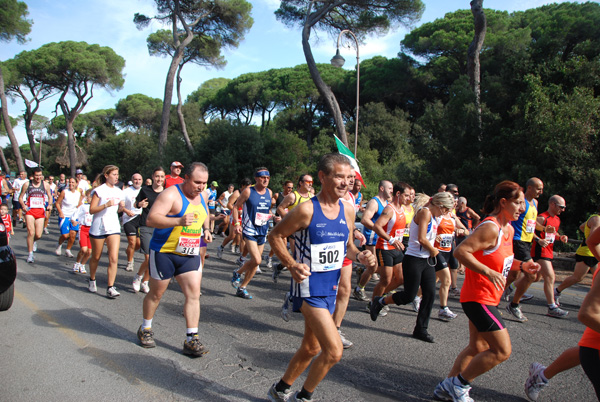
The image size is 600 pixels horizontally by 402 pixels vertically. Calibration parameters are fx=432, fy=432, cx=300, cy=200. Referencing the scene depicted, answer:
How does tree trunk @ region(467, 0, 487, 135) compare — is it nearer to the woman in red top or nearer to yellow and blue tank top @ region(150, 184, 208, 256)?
the woman in red top

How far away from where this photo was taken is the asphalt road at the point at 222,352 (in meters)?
3.51

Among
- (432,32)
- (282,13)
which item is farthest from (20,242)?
(432,32)

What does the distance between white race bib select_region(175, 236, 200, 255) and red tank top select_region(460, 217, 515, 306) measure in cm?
253

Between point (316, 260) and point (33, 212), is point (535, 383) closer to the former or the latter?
point (316, 260)

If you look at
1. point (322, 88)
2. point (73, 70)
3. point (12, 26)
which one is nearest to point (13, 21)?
point (12, 26)

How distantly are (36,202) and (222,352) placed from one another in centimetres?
713

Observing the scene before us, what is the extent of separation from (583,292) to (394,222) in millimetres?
4985

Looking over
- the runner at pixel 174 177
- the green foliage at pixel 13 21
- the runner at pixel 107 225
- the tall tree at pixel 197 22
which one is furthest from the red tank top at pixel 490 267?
the green foliage at pixel 13 21

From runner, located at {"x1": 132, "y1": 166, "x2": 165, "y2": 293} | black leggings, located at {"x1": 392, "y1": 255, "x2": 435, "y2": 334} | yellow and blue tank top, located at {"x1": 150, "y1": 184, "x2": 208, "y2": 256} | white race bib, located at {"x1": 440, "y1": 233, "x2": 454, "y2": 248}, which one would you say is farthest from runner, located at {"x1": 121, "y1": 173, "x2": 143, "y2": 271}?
white race bib, located at {"x1": 440, "y1": 233, "x2": 454, "y2": 248}

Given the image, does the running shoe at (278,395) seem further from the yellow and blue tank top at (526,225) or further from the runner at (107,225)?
the yellow and blue tank top at (526,225)

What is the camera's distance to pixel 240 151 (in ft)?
75.1

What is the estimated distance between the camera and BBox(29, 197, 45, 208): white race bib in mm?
9195

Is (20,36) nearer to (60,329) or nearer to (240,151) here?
(240,151)

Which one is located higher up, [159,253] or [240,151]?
[240,151]
